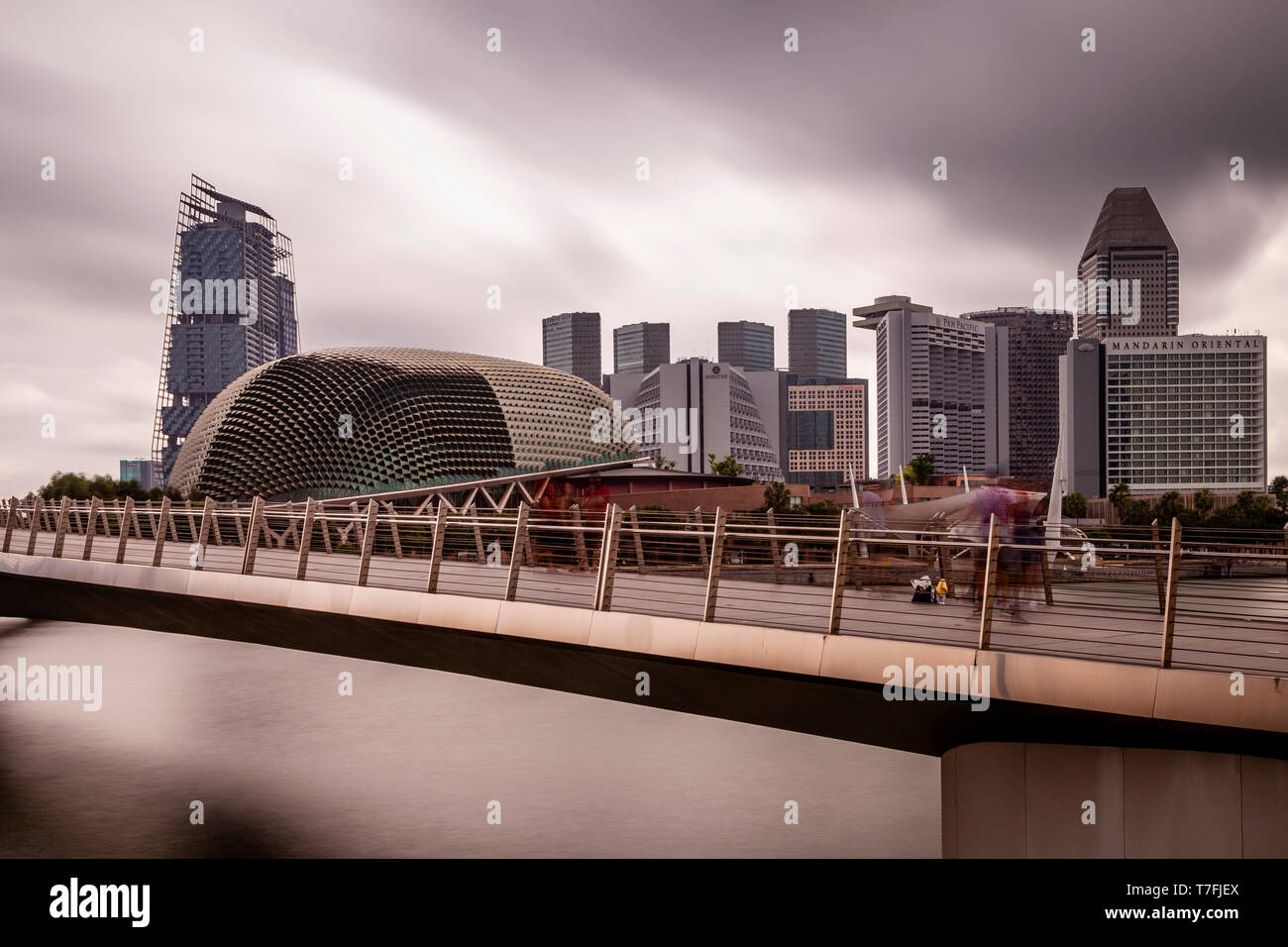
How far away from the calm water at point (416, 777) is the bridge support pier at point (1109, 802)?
483 inches

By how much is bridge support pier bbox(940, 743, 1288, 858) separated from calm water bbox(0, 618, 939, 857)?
12.3 metres

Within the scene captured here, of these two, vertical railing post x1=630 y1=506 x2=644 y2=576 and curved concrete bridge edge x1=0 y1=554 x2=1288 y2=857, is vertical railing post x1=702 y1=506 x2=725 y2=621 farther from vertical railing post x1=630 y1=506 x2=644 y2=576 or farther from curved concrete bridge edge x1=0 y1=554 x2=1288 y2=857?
vertical railing post x1=630 y1=506 x2=644 y2=576

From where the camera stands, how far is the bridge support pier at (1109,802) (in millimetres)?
7355

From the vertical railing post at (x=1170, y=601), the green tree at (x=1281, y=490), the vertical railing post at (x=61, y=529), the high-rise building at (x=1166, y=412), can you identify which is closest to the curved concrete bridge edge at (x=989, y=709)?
the vertical railing post at (x=1170, y=601)

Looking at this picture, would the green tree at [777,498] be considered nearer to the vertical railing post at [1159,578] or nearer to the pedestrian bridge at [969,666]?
the pedestrian bridge at [969,666]

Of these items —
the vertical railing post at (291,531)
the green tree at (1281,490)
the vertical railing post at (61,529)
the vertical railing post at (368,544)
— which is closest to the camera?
the vertical railing post at (368,544)

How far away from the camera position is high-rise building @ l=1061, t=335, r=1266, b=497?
187125mm

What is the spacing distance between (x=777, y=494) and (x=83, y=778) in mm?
71609

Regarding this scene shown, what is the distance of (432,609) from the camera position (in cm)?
1234
